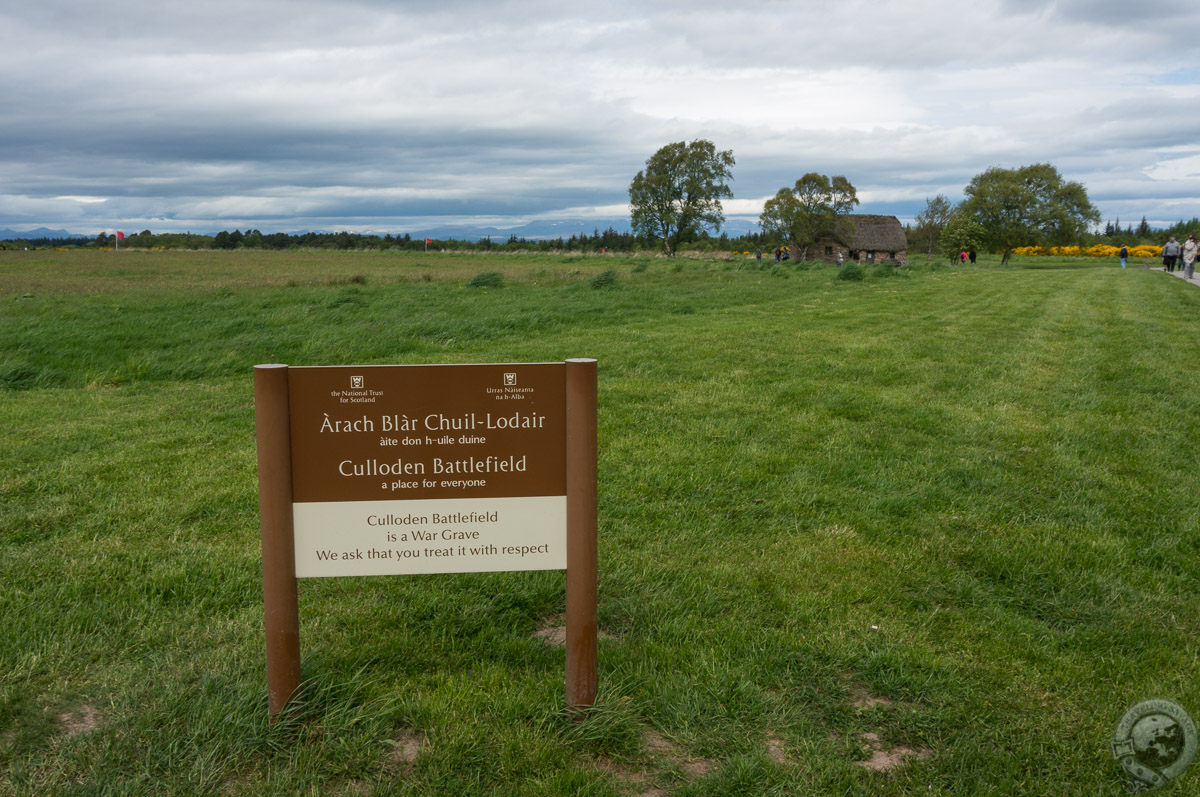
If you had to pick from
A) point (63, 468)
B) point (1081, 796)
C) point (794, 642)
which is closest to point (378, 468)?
point (794, 642)

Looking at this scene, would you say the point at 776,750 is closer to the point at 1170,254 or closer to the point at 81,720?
the point at 81,720

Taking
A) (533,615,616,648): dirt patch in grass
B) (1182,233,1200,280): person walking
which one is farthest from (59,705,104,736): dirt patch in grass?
(1182,233,1200,280): person walking

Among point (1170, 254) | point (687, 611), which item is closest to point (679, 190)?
point (1170, 254)

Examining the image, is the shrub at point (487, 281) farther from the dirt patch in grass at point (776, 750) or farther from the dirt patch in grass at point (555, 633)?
the dirt patch in grass at point (776, 750)

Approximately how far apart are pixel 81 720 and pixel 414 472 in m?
1.64

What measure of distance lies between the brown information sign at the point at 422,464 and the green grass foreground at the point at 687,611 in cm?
67

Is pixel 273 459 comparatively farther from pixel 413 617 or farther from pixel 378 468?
pixel 413 617

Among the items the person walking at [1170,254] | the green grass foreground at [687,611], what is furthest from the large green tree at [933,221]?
the green grass foreground at [687,611]

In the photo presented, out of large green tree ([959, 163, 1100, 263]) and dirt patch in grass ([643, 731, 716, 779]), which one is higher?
large green tree ([959, 163, 1100, 263])

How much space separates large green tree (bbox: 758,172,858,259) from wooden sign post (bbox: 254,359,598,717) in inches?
2319

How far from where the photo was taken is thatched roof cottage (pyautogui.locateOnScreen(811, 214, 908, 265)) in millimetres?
68438

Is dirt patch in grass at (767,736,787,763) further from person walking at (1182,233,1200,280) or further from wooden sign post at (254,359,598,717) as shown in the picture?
person walking at (1182,233,1200,280)

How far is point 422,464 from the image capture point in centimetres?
305

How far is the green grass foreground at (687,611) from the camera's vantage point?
299 centimetres
